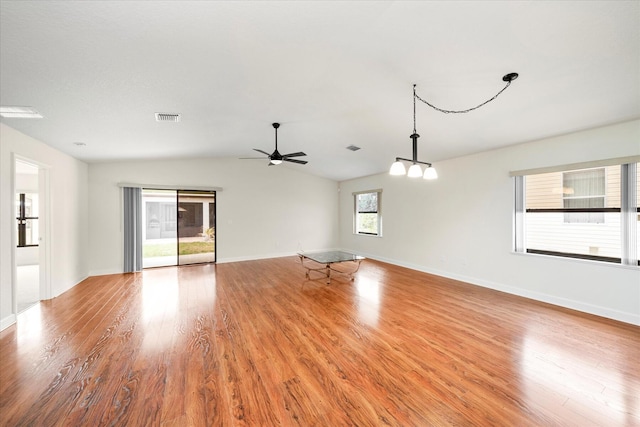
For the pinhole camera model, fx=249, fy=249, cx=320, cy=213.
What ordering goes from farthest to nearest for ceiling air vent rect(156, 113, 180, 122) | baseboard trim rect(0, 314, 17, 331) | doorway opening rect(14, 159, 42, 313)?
doorway opening rect(14, 159, 42, 313)
ceiling air vent rect(156, 113, 180, 122)
baseboard trim rect(0, 314, 17, 331)

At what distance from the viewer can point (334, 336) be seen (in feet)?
8.98

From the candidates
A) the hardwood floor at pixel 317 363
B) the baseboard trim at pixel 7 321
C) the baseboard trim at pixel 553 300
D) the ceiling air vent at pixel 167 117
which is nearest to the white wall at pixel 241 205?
the hardwood floor at pixel 317 363

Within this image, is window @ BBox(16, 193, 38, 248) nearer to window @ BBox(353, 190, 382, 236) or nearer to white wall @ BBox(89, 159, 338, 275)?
white wall @ BBox(89, 159, 338, 275)

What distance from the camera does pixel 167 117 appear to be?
3.47 meters

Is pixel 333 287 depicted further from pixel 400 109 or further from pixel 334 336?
pixel 400 109

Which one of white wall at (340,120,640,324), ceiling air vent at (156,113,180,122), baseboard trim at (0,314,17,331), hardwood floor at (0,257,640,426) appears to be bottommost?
hardwood floor at (0,257,640,426)

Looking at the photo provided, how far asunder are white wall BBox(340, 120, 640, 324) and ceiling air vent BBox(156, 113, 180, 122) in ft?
16.1

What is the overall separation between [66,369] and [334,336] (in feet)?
7.98

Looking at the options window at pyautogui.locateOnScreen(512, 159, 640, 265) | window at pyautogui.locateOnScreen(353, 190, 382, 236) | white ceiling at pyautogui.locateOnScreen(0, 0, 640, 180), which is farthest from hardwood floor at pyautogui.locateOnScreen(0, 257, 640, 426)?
window at pyautogui.locateOnScreen(353, 190, 382, 236)

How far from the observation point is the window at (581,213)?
3.14 metres

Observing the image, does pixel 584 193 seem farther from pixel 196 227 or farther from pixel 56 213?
pixel 56 213

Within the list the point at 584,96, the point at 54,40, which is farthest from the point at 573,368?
the point at 54,40

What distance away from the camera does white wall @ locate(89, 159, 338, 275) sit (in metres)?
5.60

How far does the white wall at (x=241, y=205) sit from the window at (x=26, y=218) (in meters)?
2.54
